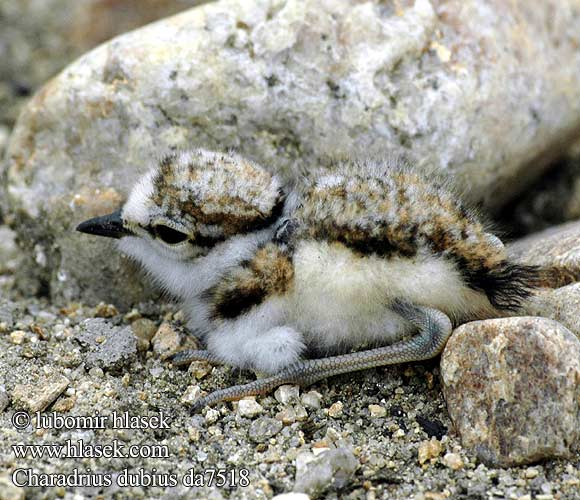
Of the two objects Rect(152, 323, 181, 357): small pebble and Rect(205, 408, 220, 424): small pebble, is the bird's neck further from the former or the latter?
Rect(205, 408, 220, 424): small pebble

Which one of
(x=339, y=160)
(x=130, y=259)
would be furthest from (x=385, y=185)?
(x=130, y=259)

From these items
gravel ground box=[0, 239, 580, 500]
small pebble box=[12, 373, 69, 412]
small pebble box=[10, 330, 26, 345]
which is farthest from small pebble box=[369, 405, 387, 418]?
small pebble box=[10, 330, 26, 345]

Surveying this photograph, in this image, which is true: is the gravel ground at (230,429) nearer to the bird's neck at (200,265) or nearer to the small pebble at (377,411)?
the small pebble at (377,411)

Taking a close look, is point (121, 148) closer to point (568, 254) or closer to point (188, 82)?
point (188, 82)

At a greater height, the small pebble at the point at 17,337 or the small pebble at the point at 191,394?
the small pebble at the point at 17,337

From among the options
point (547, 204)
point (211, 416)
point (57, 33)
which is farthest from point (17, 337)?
point (57, 33)

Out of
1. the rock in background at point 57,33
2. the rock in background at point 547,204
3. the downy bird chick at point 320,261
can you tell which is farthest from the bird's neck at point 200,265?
the rock in background at point 57,33
